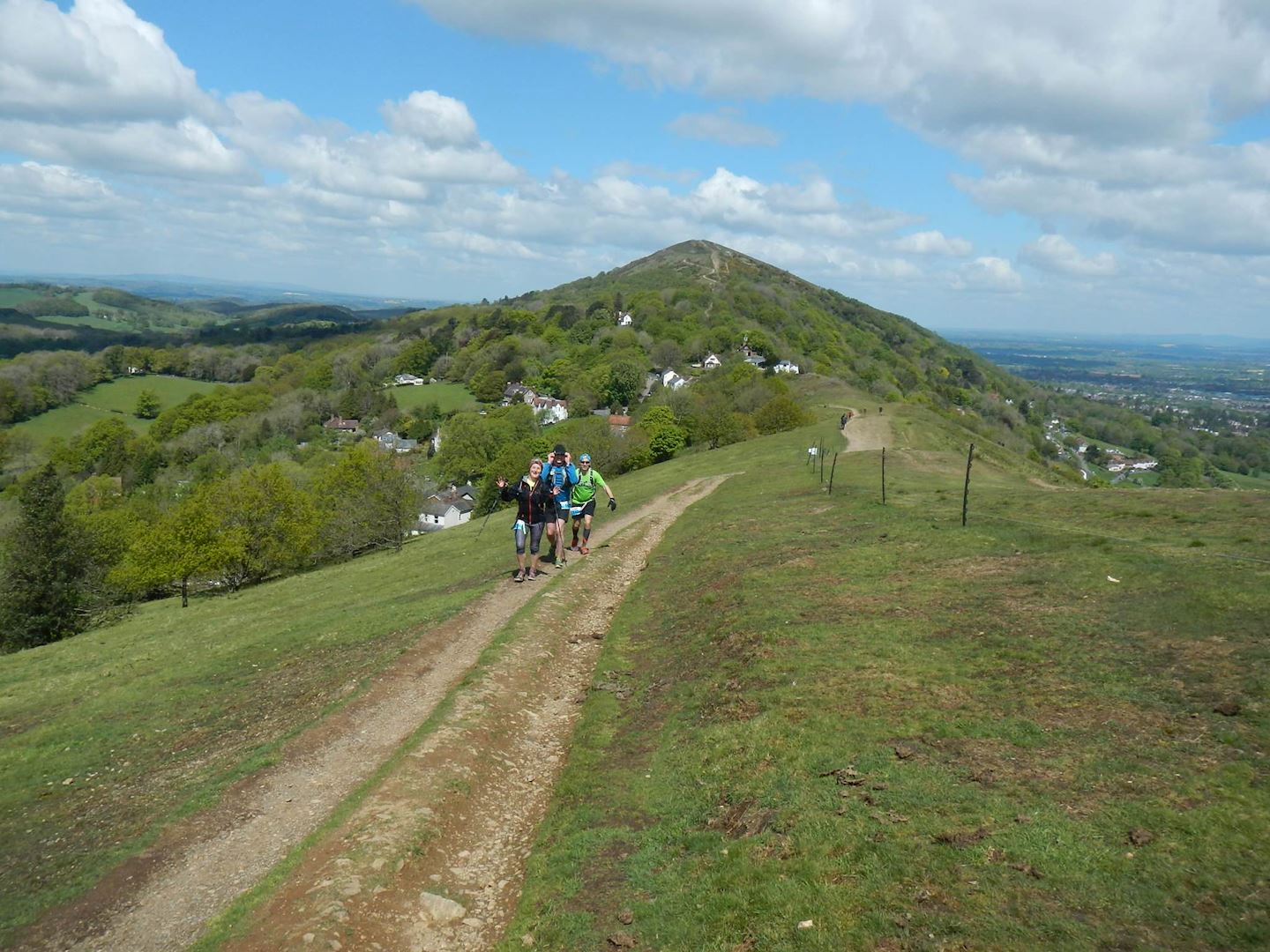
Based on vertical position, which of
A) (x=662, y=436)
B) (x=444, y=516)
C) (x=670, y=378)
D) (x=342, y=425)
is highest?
(x=670, y=378)

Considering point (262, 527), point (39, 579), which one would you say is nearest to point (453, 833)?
point (262, 527)

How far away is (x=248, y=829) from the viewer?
1135cm

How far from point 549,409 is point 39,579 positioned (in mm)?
106899

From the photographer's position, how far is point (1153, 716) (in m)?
10.6

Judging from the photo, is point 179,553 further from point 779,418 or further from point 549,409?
point 549,409

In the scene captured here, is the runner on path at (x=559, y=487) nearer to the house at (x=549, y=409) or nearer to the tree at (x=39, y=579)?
the tree at (x=39, y=579)

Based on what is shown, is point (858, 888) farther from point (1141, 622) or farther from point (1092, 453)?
point (1092, 453)

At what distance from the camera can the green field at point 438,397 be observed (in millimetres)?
170750

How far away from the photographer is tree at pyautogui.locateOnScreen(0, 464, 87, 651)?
4781 centimetres

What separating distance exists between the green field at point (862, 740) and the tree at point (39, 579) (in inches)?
1096

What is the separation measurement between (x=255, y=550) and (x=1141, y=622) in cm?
5494

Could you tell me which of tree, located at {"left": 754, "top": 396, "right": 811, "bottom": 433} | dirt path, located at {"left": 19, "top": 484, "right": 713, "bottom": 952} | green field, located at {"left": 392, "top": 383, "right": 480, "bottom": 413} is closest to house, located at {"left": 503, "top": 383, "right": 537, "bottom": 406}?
green field, located at {"left": 392, "top": 383, "right": 480, "bottom": 413}

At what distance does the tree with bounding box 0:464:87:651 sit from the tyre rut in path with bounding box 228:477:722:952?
154 feet

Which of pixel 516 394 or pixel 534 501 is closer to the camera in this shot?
pixel 534 501
